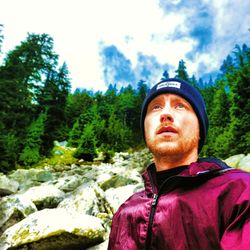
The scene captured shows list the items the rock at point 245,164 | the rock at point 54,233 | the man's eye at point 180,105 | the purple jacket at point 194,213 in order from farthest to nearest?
the rock at point 245,164, the rock at point 54,233, the man's eye at point 180,105, the purple jacket at point 194,213

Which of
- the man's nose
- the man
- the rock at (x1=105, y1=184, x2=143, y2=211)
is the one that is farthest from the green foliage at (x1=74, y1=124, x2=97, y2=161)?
the man's nose

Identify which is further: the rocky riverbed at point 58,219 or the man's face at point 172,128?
the rocky riverbed at point 58,219

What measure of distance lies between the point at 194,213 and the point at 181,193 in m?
0.21

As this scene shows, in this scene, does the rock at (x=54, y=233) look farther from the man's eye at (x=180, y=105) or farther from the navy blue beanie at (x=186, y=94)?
the man's eye at (x=180, y=105)

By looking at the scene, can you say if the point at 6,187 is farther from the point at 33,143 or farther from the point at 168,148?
the point at 33,143

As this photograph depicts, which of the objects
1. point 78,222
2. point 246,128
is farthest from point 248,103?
point 78,222

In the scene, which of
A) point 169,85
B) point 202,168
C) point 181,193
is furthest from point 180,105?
point 181,193

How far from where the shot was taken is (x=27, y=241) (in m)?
6.01

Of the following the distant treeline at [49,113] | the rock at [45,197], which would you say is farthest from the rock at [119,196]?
the distant treeline at [49,113]

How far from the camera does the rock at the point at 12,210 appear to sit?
309 inches

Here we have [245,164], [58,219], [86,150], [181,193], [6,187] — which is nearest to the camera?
[181,193]

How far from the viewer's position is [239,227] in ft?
5.89

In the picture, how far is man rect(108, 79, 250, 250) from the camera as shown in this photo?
6.34ft

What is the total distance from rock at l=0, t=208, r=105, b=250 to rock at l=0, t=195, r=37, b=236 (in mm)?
1600
